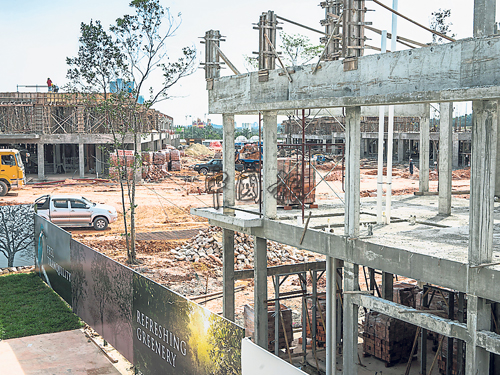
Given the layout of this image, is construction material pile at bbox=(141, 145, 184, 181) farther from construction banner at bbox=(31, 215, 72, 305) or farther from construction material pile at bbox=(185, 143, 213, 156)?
construction material pile at bbox=(185, 143, 213, 156)

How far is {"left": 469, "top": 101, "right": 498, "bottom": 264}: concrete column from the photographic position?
7160mm

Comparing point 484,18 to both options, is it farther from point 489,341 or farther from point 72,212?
point 72,212

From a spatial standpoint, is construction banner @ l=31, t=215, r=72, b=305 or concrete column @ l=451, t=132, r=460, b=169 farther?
concrete column @ l=451, t=132, r=460, b=169

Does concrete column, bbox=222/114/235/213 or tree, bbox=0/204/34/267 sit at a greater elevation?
concrete column, bbox=222/114/235/213

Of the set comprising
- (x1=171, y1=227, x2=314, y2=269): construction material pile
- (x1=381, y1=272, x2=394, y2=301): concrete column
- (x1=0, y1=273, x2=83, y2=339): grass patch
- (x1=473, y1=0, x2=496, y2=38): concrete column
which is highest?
(x1=473, y1=0, x2=496, y2=38): concrete column

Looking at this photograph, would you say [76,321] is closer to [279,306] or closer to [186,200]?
[279,306]

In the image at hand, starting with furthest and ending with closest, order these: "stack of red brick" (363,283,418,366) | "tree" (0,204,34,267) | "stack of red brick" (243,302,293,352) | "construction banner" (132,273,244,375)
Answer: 1. "tree" (0,204,34,267)
2. "stack of red brick" (243,302,293,352)
3. "stack of red brick" (363,283,418,366)
4. "construction banner" (132,273,244,375)

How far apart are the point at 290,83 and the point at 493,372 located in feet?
22.2

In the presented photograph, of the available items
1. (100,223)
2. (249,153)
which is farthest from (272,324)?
(249,153)

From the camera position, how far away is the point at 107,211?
28.4m

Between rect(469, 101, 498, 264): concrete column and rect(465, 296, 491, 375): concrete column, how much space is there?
0.57 m

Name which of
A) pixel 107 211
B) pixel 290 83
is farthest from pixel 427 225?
pixel 107 211

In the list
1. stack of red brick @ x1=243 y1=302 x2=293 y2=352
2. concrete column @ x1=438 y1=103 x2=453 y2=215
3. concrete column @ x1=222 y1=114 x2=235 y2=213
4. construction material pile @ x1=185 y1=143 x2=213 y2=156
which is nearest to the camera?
concrete column @ x1=438 y1=103 x2=453 y2=215

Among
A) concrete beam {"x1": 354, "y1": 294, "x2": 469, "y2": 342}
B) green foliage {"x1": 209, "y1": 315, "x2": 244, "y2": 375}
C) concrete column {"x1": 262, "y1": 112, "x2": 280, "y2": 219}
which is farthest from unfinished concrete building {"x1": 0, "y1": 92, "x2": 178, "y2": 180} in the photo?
concrete beam {"x1": 354, "y1": 294, "x2": 469, "y2": 342}
